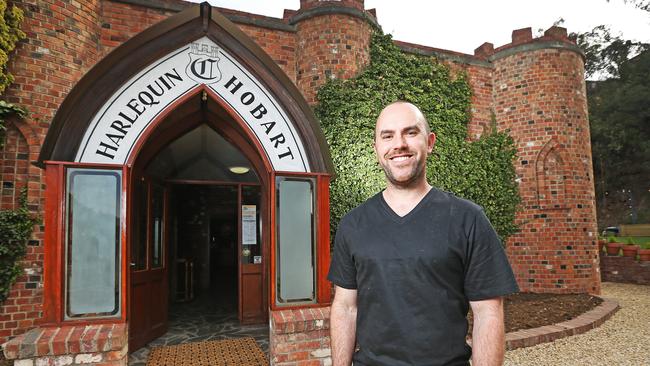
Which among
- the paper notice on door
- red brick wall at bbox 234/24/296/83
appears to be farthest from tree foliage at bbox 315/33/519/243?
the paper notice on door

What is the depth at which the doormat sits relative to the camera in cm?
471

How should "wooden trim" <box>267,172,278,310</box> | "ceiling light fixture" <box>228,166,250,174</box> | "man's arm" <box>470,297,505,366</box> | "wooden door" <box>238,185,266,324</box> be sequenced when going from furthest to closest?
"ceiling light fixture" <box>228,166,250,174</box>
"wooden door" <box>238,185,266,324</box>
"wooden trim" <box>267,172,278,310</box>
"man's arm" <box>470,297,505,366</box>

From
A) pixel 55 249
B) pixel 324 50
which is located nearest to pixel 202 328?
Result: pixel 55 249

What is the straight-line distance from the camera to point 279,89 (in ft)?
14.5

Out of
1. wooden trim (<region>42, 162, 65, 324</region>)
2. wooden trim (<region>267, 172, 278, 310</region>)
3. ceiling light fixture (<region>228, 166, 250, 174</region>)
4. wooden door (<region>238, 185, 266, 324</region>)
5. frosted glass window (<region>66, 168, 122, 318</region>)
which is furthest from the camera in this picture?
ceiling light fixture (<region>228, 166, 250, 174</region>)

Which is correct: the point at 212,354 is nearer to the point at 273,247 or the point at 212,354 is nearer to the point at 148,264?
the point at 148,264

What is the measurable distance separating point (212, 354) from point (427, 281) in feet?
14.6

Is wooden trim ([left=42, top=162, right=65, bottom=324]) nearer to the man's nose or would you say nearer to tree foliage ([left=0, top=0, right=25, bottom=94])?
tree foliage ([left=0, top=0, right=25, bottom=94])

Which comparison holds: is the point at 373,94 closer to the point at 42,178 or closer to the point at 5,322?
the point at 42,178

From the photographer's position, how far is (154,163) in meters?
5.69

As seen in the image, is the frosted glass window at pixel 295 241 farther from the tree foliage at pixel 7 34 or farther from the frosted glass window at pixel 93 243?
the tree foliage at pixel 7 34

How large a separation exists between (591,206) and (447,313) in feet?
29.1

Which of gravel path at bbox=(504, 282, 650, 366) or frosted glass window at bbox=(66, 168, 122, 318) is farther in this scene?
gravel path at bbox=(504, 282, 650, 366)

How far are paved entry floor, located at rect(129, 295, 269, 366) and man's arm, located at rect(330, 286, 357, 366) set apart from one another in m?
3.74
